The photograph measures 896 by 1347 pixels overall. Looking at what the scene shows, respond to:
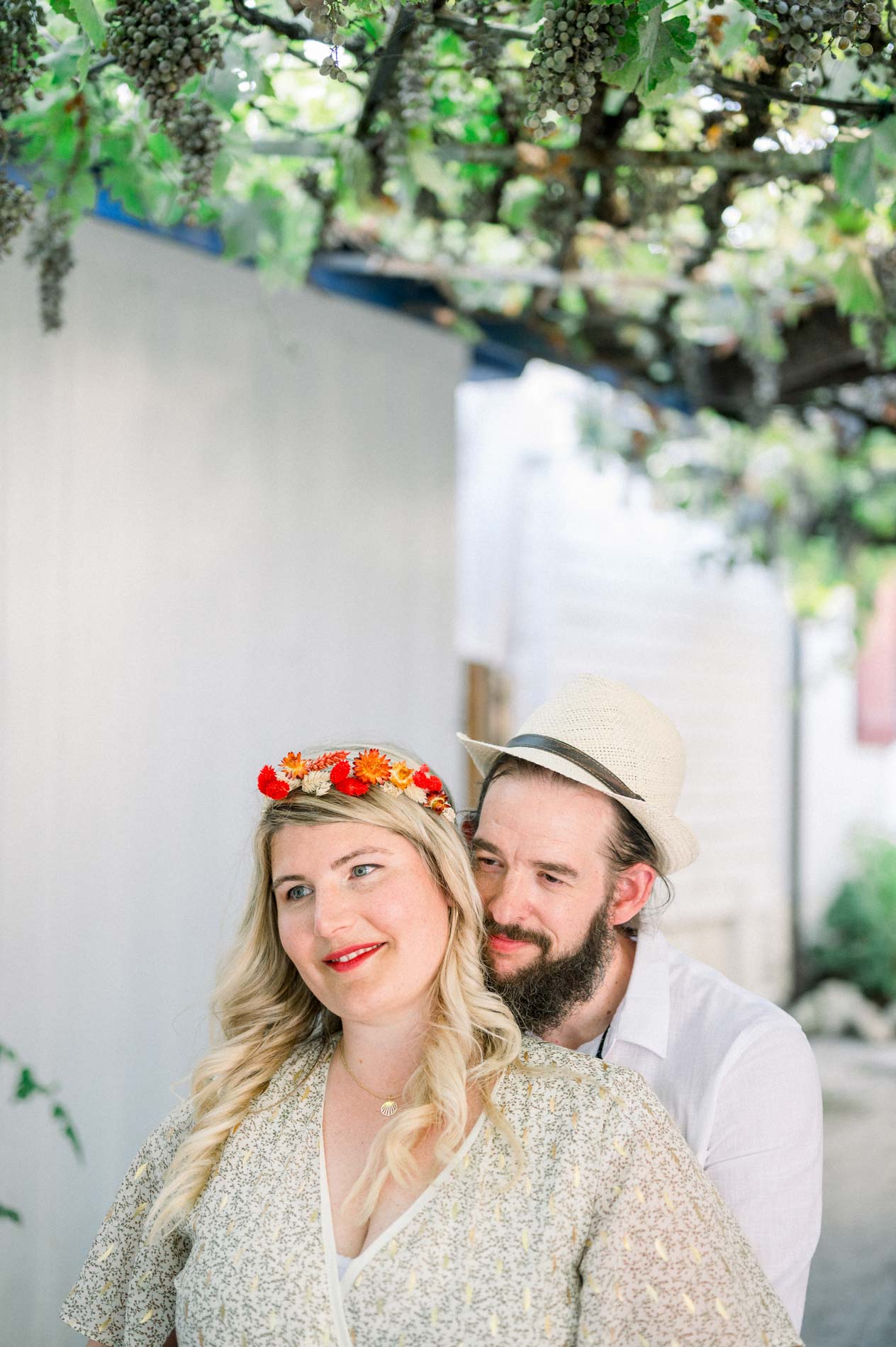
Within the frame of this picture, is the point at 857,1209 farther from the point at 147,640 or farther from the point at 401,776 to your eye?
the point at 401,776

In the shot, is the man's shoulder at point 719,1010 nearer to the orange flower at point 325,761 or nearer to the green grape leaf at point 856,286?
the orange flower at point 325,761

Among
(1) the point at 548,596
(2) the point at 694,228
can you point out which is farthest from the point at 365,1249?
(1) the point at 548,596

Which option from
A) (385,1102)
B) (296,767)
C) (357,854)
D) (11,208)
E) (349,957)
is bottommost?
(385,1102)

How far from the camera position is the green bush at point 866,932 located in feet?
27.3

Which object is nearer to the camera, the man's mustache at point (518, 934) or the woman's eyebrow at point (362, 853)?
the woman's eyebrow at point (362, 853)

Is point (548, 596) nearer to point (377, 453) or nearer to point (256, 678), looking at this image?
point (377, 453)

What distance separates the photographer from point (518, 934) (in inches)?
77.6

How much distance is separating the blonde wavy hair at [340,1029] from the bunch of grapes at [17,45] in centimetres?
118

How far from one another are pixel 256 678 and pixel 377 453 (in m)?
0.87

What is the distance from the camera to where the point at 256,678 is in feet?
11.8

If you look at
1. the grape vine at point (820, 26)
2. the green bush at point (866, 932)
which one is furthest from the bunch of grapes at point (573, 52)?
the green bush at point (866, 932)

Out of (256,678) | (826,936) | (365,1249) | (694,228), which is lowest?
(826,936)

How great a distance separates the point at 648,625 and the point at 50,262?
4.60 m

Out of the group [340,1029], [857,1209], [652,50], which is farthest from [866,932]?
[652,50]
